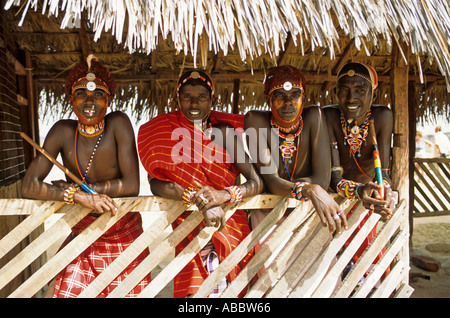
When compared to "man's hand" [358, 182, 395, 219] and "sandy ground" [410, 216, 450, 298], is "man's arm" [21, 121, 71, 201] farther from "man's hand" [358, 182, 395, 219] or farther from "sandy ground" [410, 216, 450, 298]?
"sandy ground" [410, 216, 450, 298]

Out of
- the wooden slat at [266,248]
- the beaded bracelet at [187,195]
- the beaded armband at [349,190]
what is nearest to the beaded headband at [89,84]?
the beaded bracelet at [187,195]

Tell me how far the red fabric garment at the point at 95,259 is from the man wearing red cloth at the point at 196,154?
375 mm

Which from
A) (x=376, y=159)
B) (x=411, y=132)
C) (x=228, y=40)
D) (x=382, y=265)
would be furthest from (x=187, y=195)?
(x=411, y=132)

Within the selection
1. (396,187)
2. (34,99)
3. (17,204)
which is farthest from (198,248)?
(34,99)

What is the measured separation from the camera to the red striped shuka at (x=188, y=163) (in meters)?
2.62

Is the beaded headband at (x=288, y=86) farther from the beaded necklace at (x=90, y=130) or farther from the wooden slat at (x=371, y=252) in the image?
the beaded necklace at (x=90, y=130)

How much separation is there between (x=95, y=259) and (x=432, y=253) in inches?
226

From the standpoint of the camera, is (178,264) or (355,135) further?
(355,135)

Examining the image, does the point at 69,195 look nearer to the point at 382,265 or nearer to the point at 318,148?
the point at 318,148

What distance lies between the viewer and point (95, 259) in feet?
8.65

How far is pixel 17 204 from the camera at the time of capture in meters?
2.20
